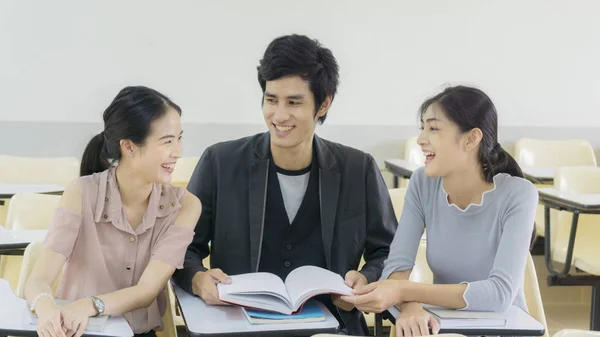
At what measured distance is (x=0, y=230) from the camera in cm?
305

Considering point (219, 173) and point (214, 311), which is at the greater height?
point (219, 173)

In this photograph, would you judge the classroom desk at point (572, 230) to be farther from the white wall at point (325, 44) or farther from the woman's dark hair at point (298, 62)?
the woman's dark hair at point (298, 62)

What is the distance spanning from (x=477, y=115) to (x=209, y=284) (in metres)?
0.90

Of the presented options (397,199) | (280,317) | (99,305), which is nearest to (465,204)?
(280,317)

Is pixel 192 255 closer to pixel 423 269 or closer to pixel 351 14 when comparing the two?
pixel 423 269

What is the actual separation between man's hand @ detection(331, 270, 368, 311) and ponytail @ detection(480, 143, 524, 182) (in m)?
0.48

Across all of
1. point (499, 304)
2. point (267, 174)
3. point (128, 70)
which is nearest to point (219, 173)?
point (267, 174)

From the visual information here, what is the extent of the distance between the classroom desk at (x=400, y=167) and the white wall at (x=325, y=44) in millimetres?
370

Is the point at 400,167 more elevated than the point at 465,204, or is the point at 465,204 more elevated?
the point at 465,204

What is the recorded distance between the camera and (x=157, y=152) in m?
2.30

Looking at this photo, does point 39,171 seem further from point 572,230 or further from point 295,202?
point 572,230

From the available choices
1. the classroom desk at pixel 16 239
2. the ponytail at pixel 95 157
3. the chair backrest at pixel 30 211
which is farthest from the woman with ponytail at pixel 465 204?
the chair backrest at pixel 30 211

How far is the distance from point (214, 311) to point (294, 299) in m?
0.22

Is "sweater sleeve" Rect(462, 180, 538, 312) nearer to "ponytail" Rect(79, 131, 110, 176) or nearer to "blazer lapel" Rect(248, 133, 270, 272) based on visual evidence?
"blazer lapel" Rect(248, 133, 270, 272)
